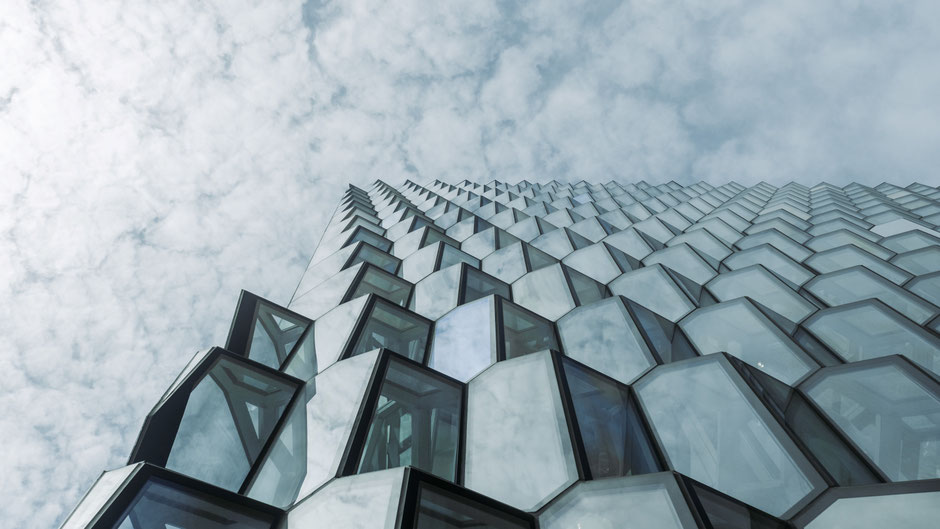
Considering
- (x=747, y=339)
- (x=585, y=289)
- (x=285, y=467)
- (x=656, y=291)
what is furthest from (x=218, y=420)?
(x=656, y=291)

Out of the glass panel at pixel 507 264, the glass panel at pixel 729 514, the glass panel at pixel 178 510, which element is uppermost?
the glass panel at pixel 507 264

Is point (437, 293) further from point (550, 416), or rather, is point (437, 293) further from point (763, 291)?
point (763, 291)

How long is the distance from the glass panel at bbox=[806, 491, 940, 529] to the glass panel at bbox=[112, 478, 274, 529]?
5.26 m

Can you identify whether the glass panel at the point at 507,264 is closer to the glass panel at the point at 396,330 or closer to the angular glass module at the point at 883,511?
the glass panel at the point at 396,330

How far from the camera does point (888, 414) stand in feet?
20.4

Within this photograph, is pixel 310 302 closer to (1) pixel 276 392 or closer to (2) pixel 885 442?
(1) pixel 276 392

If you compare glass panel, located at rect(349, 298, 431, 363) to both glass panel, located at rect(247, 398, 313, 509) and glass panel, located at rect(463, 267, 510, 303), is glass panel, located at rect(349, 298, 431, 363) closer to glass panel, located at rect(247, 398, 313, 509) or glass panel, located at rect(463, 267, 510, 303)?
glass panel, located at rect(463, 267, 510, 303)

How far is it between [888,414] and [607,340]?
4478 mm

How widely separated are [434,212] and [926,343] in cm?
2664

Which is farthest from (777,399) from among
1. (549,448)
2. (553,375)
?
(549,448)

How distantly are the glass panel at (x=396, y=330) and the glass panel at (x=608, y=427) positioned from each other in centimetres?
425

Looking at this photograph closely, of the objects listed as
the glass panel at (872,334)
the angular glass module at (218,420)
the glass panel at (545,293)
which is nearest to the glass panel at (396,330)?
the angular glass module at (218,420)

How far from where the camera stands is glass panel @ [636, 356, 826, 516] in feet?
16.3

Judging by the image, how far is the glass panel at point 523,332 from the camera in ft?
31.9
